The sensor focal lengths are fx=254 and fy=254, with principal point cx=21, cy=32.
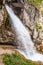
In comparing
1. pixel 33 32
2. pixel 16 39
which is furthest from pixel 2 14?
pixel 33 32

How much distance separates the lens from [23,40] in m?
23.0

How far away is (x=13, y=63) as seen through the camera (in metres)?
16.5

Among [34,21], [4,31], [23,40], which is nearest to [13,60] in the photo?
[4,31]

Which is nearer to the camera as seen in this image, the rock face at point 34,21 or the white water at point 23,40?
the white water at point 23,40

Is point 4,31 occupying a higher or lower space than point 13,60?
higher

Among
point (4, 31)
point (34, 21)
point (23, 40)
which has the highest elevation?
point (4, 31)

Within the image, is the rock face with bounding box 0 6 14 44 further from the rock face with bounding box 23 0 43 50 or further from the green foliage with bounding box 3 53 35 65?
the green foliage with bounding box 3 53 35 65

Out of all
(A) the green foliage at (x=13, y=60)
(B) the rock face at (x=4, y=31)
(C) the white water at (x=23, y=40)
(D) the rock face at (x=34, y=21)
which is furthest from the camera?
(D) the rock face at (x=34, y=21)

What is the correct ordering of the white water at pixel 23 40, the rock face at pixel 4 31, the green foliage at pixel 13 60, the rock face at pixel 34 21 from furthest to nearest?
the rock face at pixel 34 21
the white water at pixel 23 40
the rock face at pixel 4 31
the green foliage at pixel 13 60

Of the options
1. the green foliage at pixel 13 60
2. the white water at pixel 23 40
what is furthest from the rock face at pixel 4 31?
the green foliage at pixel 13 60

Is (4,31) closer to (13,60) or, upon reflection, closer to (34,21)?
(34,21)

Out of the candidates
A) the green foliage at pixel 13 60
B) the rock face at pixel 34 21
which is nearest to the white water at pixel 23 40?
the rock face at pixel 34 21

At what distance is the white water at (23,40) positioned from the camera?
21909mm

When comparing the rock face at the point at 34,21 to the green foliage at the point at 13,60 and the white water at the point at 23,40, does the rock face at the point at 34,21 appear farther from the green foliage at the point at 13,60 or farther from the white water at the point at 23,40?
the green foliage at the point at 13,60
